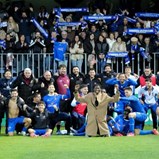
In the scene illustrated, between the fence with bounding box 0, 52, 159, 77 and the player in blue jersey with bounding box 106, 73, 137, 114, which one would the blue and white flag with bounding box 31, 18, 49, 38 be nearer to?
the fence with bounding box 0, 52, 159, 77

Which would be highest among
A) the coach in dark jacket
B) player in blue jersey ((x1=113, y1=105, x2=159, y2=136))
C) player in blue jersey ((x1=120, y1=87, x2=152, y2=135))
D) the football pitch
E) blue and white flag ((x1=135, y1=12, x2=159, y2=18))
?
blue and white flag ((x1=135, y1=12, x2=159, y2=18))

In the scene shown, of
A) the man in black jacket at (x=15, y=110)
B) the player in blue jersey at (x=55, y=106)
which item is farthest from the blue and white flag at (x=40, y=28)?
the man in black jacket at (x=15, y=110)

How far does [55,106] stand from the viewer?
67.1 ft

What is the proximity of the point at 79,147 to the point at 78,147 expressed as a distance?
0.08ft

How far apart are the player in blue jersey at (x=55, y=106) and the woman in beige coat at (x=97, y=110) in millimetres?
1097

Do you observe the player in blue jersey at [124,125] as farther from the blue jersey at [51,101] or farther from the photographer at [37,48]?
the photographer at [37,48]

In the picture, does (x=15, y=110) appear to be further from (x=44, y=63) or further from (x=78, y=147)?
(x=44, y=63)

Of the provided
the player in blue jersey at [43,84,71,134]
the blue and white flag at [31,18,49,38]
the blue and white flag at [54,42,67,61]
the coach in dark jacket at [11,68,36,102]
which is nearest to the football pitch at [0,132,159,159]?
the player in blue jersey at [43,84,71,134]

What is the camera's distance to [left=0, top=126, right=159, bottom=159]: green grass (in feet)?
48.9

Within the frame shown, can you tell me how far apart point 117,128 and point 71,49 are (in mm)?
6386

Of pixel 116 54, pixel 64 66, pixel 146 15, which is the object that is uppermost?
pixel 146 15

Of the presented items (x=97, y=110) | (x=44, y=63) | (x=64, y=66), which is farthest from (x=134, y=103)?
(x=44, y=63)

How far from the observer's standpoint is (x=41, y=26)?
27234 mm

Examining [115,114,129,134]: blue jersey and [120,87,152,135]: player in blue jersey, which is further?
[120,87,152,135]: player in blue jersey
